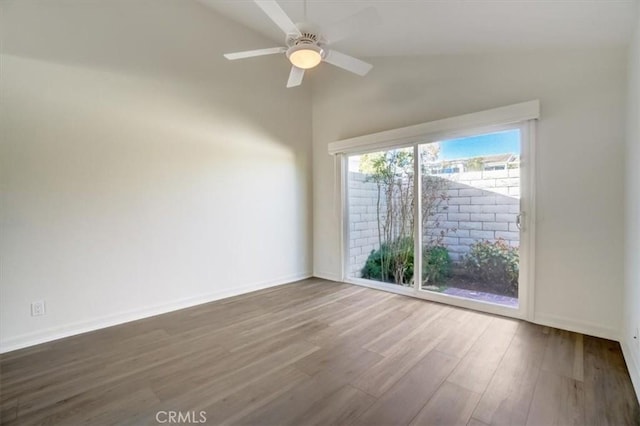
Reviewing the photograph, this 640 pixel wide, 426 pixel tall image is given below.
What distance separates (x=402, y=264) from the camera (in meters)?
3.84

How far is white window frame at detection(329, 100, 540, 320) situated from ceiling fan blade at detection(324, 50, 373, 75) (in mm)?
1293

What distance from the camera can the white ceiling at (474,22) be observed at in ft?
6.92

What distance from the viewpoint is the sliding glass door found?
9.77 ft

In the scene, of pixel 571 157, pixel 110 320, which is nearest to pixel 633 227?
pixel 571 157

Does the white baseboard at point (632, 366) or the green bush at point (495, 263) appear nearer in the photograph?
the white baseboard at point (632, 366)

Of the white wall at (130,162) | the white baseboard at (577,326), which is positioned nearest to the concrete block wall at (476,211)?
the white baseboard at (577,326)

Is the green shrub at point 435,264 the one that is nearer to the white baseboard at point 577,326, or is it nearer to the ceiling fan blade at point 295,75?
the white baseboard at point 577,326

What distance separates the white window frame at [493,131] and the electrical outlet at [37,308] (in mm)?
3534

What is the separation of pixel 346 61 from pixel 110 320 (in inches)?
127

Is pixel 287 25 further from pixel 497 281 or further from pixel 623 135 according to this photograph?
pixel 497 281

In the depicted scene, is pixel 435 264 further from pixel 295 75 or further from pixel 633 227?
pixel 295 75

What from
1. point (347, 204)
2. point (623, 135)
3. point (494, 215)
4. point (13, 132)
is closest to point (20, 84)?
point (13, 132)

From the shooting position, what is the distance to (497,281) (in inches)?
121

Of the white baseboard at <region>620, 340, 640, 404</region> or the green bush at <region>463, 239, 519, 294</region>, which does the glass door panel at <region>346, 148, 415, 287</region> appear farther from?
the white baseboard at <region>620, 340, 640, 404</region>
